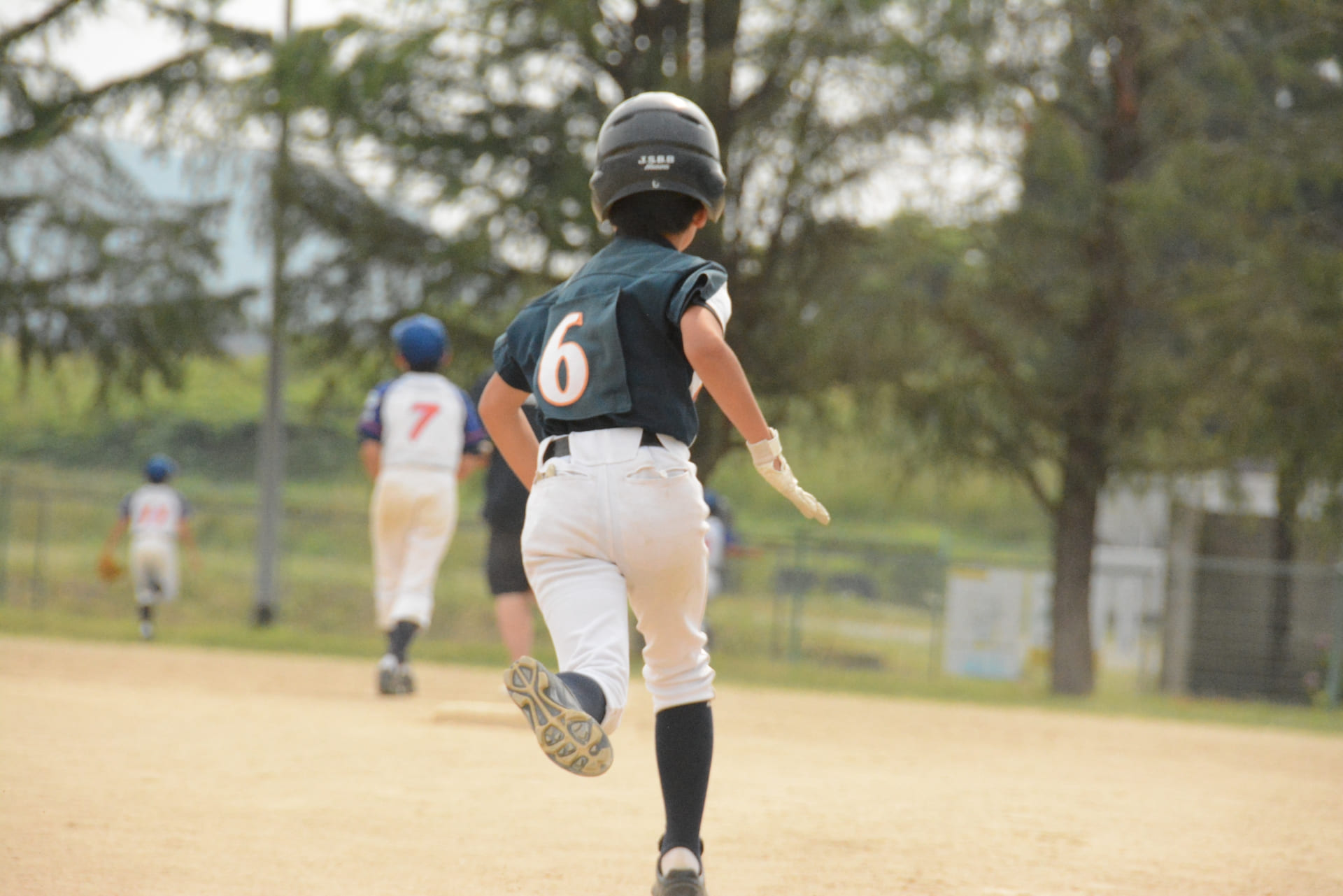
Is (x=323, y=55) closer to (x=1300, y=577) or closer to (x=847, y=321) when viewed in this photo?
(x=847, y=321)

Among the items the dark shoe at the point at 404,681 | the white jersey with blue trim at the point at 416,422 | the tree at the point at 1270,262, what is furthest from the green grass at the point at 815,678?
the white jersey with blue trim at the point at 416,422

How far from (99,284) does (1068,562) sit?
451 inches

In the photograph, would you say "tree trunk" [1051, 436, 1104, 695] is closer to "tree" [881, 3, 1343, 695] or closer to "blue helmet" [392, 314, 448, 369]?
"tree" [881, 3, 1343, 695]

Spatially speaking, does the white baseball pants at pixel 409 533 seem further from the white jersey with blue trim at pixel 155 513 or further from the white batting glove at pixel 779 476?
the white jersey with blue trim at pixel 155 513

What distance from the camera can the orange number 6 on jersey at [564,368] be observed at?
3287 millimetres

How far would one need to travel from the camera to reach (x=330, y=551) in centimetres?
2108

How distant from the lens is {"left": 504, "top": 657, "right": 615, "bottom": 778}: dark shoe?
9.75ft

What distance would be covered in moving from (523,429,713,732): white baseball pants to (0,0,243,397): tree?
14427mm

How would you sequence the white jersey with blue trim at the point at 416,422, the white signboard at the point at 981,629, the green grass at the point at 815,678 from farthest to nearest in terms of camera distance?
1. the white signboard at the point at 981,629
2. the green grass at the point at 815,678
3. the white jersey with blue trim at the point at 416,422

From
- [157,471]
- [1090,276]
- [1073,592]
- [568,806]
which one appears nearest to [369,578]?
[157,471]

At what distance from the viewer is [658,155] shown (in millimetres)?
3418

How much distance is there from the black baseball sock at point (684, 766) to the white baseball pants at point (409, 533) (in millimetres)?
4782

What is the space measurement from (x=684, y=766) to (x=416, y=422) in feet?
16.4

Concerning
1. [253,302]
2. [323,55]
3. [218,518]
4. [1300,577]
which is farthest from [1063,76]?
[218,518]
